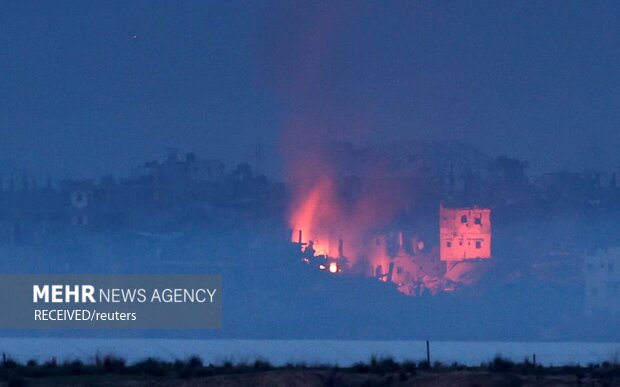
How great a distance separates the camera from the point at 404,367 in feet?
111

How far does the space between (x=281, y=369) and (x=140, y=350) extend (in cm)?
531

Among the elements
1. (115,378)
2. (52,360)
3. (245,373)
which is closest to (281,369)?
(245,373)

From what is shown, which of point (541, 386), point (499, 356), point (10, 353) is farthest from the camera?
point (10, 353)

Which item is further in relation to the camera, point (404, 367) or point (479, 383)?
point (404, 367)

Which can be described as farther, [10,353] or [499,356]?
[10,353]

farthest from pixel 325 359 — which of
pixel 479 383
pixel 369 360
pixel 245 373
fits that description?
pixel 479 383

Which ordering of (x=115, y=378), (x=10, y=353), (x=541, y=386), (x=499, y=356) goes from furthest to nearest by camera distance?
(x=10, y=353) → (x=499, y=356) → (x=115, y=378) → (x=541, y=386)

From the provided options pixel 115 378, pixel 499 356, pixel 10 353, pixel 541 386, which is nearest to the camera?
pixel 541 386

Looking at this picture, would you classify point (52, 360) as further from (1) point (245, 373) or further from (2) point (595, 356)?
(2) point (595, 356)

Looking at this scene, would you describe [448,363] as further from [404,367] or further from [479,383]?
[479,383]

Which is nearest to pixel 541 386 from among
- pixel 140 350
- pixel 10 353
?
pixel 140 350

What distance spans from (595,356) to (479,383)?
19.5 ft

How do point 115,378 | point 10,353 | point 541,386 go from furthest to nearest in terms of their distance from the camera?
point 10,353, point 115,378, point 541,386

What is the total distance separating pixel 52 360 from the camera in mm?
35188
